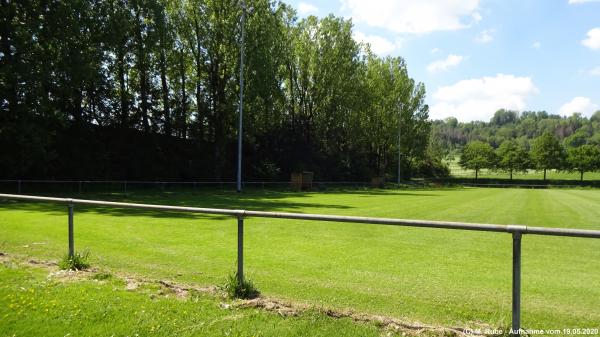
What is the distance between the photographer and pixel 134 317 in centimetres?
500

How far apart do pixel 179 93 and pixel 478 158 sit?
7984 cm

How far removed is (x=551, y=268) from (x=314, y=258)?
191 inches

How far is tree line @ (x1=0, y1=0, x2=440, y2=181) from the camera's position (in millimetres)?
26984

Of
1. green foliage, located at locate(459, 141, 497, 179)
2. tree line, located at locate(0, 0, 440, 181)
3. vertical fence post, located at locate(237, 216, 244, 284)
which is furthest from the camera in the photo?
green foliage, located at locate(459, 141, 497, 179)

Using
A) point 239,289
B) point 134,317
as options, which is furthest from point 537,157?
point 134,317

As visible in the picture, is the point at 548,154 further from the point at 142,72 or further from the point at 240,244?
the point at 240,244

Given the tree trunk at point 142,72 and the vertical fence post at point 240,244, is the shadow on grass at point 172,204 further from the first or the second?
the tree trunk at point 142,72

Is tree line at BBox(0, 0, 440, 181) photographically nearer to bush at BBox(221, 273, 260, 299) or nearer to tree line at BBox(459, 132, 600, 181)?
bush at BBox(221, 273, 260, 299)

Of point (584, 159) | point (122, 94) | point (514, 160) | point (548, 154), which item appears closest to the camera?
point (122, 94)

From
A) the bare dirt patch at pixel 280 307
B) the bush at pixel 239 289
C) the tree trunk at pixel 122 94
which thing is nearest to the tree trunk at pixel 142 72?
the tree trunk at pixel 122 94

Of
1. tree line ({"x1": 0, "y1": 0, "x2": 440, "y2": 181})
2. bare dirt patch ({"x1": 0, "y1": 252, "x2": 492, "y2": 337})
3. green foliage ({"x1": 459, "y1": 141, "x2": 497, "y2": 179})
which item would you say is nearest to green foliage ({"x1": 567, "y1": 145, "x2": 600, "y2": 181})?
green foliage ({"x1": 459, "y1": 141, "x2": 497, "y2": 179})

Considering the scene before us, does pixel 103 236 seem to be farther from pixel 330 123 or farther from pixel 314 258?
pixel 330 123

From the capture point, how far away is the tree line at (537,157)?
9581cm

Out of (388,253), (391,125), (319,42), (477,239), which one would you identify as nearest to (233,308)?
(388,253)
